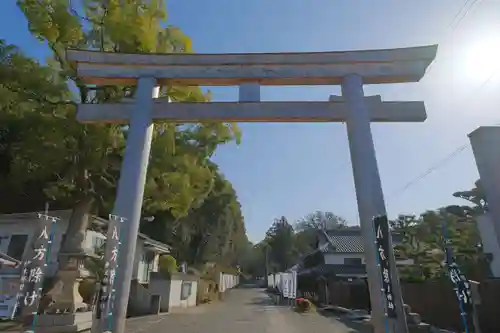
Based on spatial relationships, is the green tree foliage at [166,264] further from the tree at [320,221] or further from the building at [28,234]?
the tree at [320,221]

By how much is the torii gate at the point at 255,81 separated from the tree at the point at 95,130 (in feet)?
13.8

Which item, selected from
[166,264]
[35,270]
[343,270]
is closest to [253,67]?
[35,270]

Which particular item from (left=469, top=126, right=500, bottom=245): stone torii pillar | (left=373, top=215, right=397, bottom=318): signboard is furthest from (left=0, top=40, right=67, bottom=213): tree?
(left=469, top=126, right=500, bottom=245): stone torii pillar

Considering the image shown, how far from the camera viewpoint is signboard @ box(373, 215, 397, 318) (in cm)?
566

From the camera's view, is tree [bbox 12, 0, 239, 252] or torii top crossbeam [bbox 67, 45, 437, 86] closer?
torii top crossbeam [bbox 67, 45, 437, 86]

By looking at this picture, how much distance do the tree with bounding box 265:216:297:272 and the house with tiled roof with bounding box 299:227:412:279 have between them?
25897mm

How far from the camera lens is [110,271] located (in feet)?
19.6

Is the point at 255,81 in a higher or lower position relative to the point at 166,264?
higher

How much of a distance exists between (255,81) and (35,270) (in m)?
5.57

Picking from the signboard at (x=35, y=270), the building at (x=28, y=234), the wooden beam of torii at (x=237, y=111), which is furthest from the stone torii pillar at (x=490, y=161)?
the building at (x=28, y=234)

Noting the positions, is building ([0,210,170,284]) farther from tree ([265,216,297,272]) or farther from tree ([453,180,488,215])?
tree ([265,216,297,272])

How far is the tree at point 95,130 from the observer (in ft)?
38.9

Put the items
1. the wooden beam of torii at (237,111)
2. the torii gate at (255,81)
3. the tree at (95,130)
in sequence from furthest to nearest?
the tree at (95,130) → the wooden beam of torii at (237,111) → the torii gate at (255,81)

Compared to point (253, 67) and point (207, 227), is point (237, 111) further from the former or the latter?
point (207, 227)
